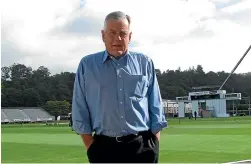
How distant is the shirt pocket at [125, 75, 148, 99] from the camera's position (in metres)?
2.69

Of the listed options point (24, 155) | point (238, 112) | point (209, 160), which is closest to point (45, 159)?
point (24, 155)

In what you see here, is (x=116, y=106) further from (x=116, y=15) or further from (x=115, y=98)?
(x=116, y=15)

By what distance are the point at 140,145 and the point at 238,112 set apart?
102610 millimetres

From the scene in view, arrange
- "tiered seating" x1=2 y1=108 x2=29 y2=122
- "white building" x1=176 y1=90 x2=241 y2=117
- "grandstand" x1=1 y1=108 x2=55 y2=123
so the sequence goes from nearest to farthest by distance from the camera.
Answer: "grandstand" x1=1 y1=108 x2=55 y2=123 < "tiered seating" x1=2 y1=108 x2=29 y2=122 < "white building" x1=176 y1=90 x2=241 y2=117

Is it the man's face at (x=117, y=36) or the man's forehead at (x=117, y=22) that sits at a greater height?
the man's forehead at (x=117, y=22)

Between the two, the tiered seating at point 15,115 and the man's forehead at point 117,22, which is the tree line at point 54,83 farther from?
the man's forehead at point 117,22

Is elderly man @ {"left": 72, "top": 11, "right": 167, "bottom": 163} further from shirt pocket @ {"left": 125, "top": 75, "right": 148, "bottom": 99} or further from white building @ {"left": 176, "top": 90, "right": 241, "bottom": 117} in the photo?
white building @ {"left": 176, "top": 90, "right": 241, "bottom": 117}

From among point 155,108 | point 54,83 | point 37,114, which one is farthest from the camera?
point 54,83

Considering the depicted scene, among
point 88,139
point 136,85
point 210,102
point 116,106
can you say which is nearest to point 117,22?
point 136,85

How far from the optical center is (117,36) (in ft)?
8.83

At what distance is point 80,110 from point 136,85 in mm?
380

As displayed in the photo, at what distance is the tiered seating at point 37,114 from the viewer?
87.0 m

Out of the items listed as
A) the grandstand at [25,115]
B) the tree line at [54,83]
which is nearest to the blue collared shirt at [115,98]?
the tree line at [54,83]

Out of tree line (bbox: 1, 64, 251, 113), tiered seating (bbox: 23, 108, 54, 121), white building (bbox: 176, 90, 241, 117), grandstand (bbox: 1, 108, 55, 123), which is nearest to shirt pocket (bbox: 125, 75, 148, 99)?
tree line (bbox: 1, 64, 251, 113)
